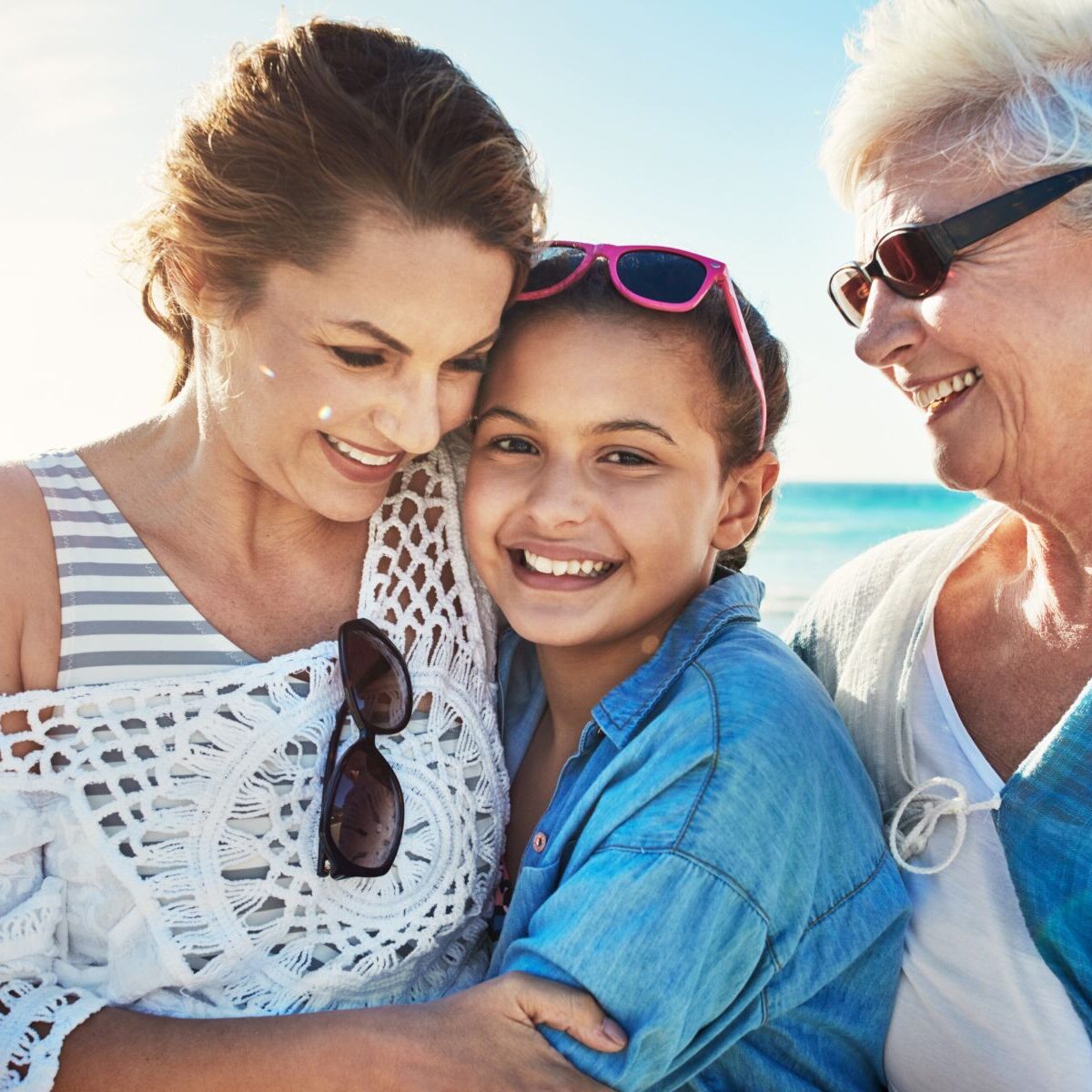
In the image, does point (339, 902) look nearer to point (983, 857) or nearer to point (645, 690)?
point (645, 690)

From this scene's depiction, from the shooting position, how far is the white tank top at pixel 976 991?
2.30 m

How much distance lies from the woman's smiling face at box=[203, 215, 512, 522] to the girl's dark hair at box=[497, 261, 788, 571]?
19 centimetres

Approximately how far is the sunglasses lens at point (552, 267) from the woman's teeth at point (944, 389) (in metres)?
0.93

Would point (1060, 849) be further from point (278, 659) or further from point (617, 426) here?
point (278, 659)

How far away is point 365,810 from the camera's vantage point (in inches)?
94.7

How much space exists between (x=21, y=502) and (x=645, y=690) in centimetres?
137

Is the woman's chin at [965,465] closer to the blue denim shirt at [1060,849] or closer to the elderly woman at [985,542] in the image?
the elderly woman at [985,542]

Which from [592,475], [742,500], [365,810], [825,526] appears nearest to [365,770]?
[365,810]

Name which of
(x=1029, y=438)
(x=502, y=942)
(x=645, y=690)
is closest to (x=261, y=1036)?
(x=502, y=942)

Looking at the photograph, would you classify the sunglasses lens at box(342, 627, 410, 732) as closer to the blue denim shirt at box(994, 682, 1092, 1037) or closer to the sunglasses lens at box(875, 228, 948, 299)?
the blue denim shirt at box(994, 682, 1092, 1037)

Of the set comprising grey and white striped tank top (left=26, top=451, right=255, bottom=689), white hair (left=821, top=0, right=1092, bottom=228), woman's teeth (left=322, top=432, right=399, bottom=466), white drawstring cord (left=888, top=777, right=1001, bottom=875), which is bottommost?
white drawstring cord (left=888, top=777, right=1001, bottom=875)

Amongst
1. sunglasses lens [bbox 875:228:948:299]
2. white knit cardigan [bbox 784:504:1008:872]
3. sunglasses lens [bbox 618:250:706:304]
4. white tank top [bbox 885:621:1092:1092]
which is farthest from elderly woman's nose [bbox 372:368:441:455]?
white tank top [bbox 885:621:1092:1092]

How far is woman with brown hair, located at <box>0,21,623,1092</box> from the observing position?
6.81ft

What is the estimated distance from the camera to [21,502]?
7.68ft
